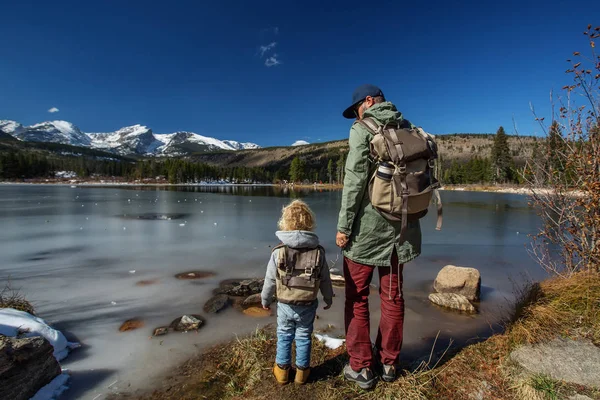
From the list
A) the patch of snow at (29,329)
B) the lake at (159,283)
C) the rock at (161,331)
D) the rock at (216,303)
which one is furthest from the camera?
the rock at (216,303)

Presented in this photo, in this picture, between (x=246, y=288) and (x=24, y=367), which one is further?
(x=246, y=288)

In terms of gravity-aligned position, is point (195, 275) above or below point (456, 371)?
below

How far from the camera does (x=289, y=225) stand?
9.23ft

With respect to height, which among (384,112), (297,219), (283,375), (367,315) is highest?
(384,112)

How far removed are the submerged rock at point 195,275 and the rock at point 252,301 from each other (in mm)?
1809

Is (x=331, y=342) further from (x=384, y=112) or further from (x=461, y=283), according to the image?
(x=461, y=283)

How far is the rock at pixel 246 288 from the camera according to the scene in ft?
19.2

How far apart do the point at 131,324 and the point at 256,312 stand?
192cm

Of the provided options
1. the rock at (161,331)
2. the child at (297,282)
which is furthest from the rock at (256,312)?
the child at (297,282)

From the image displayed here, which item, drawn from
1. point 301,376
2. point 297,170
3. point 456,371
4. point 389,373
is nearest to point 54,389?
point 301,376

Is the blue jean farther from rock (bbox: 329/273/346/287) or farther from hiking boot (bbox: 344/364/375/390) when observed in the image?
rock (bbox: 329/273/346/287)

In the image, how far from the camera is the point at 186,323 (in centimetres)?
455

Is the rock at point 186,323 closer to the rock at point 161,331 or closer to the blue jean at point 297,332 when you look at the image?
the rock at point 161,331

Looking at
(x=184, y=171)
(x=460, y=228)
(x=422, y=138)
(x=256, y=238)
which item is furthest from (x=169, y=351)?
(x=184, y=171)
